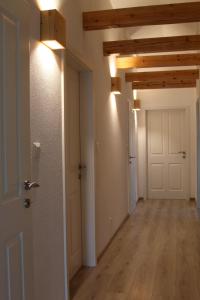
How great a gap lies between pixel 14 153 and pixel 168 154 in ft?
21.8

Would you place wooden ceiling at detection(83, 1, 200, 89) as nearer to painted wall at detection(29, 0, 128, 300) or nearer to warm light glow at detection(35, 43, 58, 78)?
painted wall at detection(29, 0, 128, 300)

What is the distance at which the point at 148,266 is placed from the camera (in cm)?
385

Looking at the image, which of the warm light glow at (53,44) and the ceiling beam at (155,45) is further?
the ceiling beam at (155,45)

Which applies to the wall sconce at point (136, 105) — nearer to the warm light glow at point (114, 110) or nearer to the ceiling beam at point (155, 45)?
the warm light glow at point (114, 110)

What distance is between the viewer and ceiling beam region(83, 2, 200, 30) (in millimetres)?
3363

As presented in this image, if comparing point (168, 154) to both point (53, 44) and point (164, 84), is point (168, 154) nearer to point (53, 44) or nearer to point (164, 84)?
point (164, 84)

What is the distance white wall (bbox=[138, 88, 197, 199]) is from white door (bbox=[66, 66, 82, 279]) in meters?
4.49

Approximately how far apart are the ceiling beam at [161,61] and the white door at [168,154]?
282 centimetres

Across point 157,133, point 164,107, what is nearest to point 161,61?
point 164,107

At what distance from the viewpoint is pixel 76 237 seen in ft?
12.1

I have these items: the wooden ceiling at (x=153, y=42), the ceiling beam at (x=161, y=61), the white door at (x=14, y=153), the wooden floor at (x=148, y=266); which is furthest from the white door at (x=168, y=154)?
the white door at (x=14, y=153)

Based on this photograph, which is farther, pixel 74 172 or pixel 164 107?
pixel 164 107

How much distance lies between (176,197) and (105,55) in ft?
14.9

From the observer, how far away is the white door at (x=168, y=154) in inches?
323
